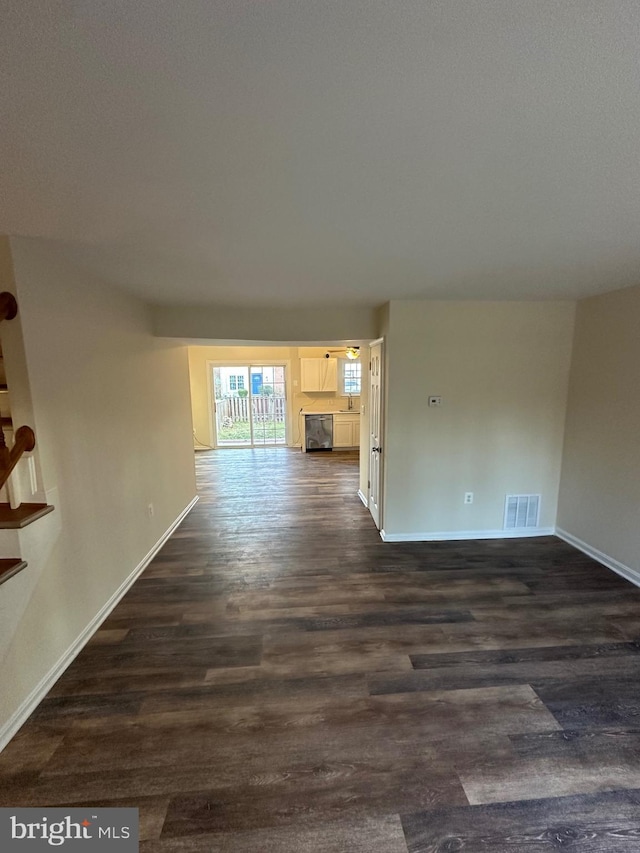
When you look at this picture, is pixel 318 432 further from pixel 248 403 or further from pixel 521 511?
pixel 521 511

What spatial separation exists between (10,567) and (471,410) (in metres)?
3.53

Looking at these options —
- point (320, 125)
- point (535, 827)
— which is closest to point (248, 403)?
point (320, 125)

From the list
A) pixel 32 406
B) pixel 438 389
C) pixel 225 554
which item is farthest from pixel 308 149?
pixel 225 554

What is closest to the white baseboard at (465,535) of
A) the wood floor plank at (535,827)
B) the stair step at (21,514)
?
the wood floor plank at (535,827)

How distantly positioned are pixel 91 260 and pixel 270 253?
1099 millimetres

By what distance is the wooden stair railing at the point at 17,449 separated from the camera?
170 cm

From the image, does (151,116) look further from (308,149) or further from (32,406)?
(32,406)

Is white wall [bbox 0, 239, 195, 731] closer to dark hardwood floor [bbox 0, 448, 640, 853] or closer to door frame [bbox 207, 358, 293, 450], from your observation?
dark hardwood floor [bbox 0, 448, 640, 853]

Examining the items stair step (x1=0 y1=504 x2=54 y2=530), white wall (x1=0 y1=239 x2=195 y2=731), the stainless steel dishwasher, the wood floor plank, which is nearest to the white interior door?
white wall (x1=0 y1=239 x2=195 y2=731)

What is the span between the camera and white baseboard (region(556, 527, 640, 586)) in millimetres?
2783

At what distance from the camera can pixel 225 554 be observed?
10.8ft
